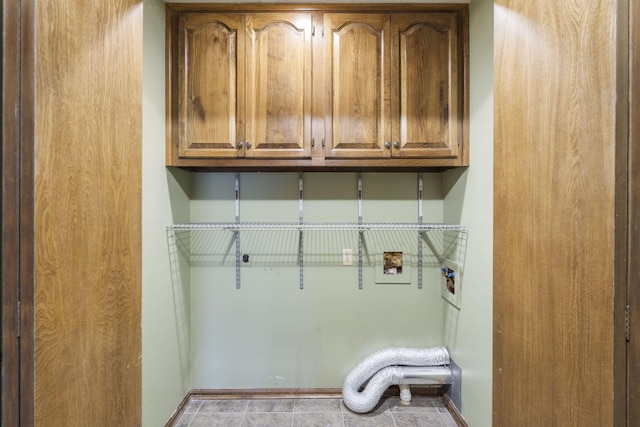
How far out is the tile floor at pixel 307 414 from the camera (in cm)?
195

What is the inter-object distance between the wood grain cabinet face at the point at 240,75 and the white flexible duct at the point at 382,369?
1.65 meters

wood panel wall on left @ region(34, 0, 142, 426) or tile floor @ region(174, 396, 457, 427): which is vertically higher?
wood panel wall on left @ region(34, 0, 142, 426)

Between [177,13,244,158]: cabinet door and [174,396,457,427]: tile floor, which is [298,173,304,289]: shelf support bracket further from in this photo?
[174,396,457,427]: tile floor

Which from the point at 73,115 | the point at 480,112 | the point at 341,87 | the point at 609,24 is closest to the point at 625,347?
the point at 609,24

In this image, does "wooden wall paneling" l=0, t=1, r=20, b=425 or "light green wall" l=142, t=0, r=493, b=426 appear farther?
"light green wall" l=142, t=0, r=493, b=426

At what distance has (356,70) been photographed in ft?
6.05

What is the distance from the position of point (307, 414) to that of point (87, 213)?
1840 mm

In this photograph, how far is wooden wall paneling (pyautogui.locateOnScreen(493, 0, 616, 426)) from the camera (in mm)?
713

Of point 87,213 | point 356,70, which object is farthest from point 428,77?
point 87,213

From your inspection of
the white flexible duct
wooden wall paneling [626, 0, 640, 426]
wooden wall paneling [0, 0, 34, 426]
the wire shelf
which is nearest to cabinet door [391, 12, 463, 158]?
the wire shelf

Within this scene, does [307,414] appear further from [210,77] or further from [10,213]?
[210,77]

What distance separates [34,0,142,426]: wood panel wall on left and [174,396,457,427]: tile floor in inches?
40.3

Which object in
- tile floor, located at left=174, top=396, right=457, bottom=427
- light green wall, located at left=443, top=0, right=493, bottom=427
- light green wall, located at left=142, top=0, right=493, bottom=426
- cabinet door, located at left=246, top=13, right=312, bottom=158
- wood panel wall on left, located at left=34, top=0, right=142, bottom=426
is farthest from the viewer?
light green wall, located at left=142, top=0, right=493, bottom=426

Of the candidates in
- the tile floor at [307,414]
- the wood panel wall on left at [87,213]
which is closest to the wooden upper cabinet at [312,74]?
the wood panel wall on left at [87,213]
